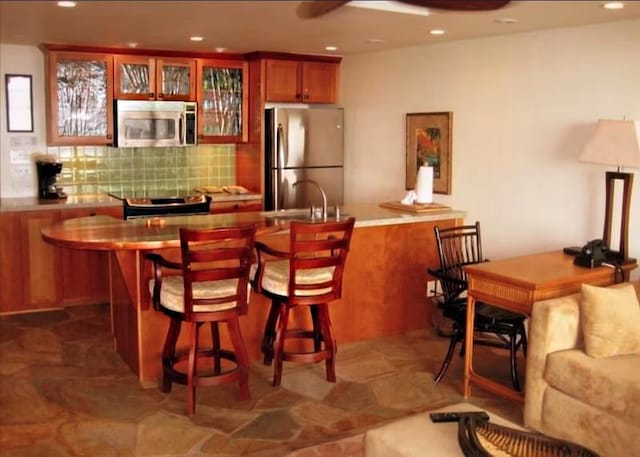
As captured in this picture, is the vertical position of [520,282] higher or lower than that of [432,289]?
higher

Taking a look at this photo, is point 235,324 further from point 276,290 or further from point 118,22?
point 118,22

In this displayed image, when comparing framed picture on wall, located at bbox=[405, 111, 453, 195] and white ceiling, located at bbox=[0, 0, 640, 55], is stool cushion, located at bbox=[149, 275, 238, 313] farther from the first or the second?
framed picture on wall, located at bbox=[405, 111, 453, 195]

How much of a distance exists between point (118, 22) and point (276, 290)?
6.69 ft

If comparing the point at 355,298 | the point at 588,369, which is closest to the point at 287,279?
the point at 355,298

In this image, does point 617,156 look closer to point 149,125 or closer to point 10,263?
point 149,125

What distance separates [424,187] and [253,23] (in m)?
1.79

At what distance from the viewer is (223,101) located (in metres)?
6.80

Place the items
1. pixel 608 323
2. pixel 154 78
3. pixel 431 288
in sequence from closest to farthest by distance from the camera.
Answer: pixel 608 323 → pixel 431 288 → pixel 154 78

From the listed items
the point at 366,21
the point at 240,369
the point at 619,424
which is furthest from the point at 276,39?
the point at 619,424

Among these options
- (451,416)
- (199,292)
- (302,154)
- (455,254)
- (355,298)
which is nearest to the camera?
(451,416)

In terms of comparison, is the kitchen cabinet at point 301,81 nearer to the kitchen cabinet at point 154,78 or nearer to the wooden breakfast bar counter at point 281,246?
the kitchen cabinet at point 154,78

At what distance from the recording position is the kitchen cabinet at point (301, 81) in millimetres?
6688

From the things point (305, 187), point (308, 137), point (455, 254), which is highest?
point (308, 137)

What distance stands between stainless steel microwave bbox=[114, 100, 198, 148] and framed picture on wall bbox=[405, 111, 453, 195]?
6.71 feet
